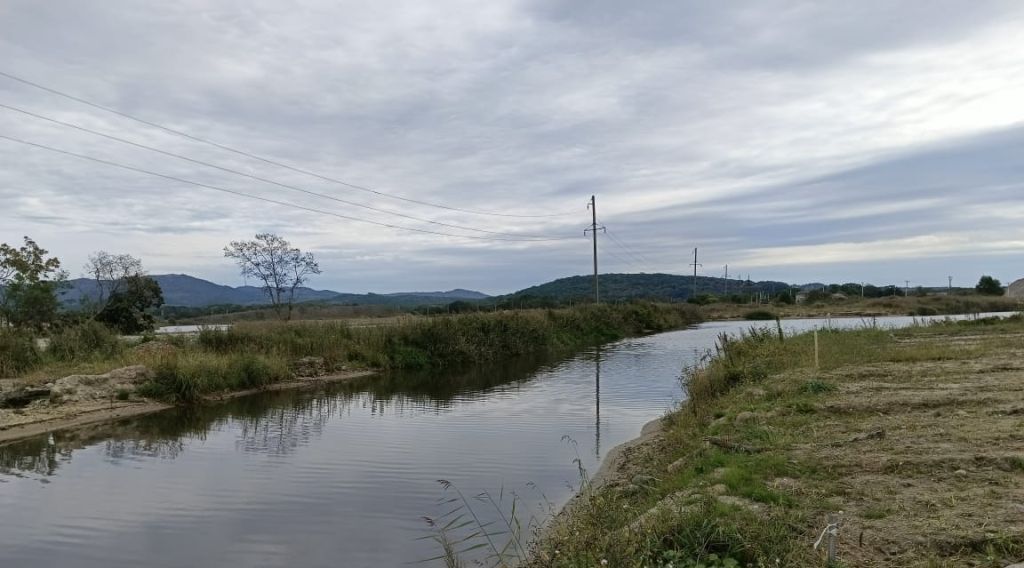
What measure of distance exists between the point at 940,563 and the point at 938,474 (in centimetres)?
241

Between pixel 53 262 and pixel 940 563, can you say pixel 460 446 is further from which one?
pixel 53 262

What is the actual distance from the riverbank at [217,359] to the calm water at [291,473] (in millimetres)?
1323

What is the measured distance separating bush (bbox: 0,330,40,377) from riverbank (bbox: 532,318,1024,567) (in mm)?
17231

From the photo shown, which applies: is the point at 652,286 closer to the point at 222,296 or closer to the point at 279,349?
the point at 222,296

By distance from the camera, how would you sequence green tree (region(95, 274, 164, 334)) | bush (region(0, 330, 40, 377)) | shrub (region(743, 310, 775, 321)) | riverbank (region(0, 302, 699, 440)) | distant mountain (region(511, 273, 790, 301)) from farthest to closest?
1. distant mountain (region(511, 273, 790, 301))
2. shrub (region(743, 310, 775, 321))
3. green tree (region(95, 274, 164, 334))
4. bush (region(0, 330, 40, 377))
5. riverbank (region(0, 302, 699, 440))

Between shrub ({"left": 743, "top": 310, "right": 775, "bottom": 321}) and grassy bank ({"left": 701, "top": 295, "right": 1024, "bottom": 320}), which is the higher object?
grassy bank ({"left": 701, "top": 295, "right": 1024, "bottom": 320})

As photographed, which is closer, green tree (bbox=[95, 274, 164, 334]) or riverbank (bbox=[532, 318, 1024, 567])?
riverbank (bbox=[532, 318, 1024, 567])

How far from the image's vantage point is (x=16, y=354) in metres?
18.9

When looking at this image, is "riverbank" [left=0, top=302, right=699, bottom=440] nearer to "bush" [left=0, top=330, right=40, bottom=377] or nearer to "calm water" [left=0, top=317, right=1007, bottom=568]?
"bush" [left=0, top=330, right=40, bottom=377]

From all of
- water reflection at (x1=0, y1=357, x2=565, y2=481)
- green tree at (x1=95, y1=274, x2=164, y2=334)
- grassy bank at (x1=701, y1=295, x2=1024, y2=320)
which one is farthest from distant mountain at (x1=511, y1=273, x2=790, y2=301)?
water reflection at (x1=0, y1=357, x2=565, y2=481)

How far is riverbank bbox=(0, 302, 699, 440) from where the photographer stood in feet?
55.1

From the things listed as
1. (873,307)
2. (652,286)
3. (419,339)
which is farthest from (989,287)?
(419,339)

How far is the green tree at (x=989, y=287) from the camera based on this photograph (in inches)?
3201

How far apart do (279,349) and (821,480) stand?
69.2ft
